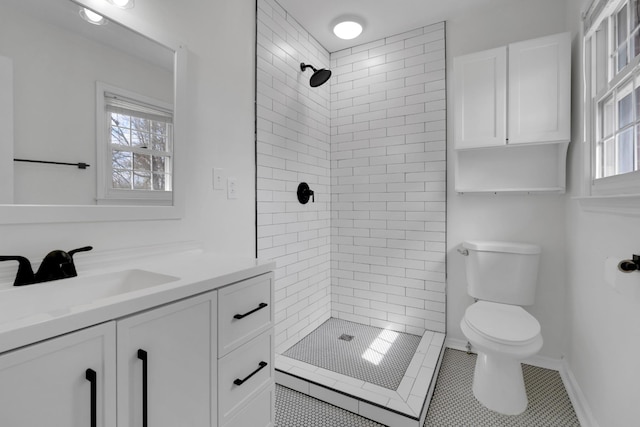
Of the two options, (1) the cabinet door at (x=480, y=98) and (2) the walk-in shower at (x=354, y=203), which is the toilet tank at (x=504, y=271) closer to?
(2) the walk-in shower at (x=354, y=203)

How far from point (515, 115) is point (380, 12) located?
1266mm

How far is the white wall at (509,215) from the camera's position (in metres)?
2.11

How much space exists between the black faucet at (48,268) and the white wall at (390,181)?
6.90ft

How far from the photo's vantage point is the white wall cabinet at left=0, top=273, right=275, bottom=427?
0.67 m

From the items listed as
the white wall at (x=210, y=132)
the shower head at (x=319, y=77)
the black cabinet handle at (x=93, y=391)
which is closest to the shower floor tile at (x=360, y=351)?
the white wall at (x=210, y=132)

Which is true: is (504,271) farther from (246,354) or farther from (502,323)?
(246,354)

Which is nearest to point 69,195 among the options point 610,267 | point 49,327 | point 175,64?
point 49,327

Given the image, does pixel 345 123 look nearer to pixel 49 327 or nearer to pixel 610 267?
pixel 610 267

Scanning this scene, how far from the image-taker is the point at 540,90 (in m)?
1.96

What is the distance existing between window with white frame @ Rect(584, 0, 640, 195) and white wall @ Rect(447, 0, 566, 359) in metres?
0.53

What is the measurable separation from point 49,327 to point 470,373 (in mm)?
2302

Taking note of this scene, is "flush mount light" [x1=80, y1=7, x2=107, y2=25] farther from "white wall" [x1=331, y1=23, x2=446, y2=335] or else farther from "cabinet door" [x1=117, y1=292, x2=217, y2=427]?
"white wall" [x1=331, y1=23, x2=446, y2=335]

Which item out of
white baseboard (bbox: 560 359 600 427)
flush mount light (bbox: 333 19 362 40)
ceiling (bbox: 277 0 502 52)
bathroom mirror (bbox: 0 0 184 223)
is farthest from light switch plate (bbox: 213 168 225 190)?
white baseboard (bbox: 560 359 600 427)

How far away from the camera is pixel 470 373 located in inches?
80.7
